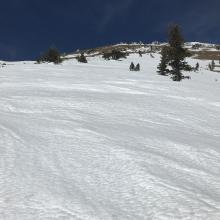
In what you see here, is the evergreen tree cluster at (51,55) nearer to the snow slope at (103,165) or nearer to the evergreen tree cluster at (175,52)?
the evergreen tree cluster at (175,52)

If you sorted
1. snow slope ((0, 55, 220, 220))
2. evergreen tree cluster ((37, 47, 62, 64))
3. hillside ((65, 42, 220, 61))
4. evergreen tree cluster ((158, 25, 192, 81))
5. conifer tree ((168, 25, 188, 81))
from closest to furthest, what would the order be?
snow slope ((0, 55, 220, 220)) < evergreen tree cluster ((158, 25, 192, 81)) < conifer tree ((168, 25, 188, 81)) < evergreen tree cluster ((37, 47, 62, 64)) < hillside ((65, 42, 220, 61))

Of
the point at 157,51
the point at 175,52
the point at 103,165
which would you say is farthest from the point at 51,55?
the point at 157,51

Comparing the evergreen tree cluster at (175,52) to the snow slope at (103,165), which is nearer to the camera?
the snow slope at (103,165)

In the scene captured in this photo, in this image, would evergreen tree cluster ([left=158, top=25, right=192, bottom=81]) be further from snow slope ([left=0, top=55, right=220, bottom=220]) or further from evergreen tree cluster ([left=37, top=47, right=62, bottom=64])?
snow slope ([left=0, top=55, right=220, bottom=220])

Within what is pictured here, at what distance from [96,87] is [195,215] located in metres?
14.0

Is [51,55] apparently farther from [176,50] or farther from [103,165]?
[103,165]

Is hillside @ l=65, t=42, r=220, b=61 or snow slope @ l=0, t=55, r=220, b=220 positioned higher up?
hillside @ l=65, t=42, r=220, b=61

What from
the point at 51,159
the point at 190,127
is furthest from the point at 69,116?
the point at 51,159

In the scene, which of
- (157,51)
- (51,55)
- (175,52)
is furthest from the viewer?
(157,51)

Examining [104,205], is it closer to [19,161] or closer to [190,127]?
[19,161]

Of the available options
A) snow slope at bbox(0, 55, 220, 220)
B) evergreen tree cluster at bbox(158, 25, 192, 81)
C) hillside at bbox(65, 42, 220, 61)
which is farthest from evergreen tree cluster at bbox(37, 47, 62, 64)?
hillside at bbox(65, 42, 220, 61)

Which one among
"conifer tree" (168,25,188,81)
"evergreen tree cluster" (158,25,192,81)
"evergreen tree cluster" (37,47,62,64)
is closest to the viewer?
"evergreen tree cluster" (158,25,192,81)

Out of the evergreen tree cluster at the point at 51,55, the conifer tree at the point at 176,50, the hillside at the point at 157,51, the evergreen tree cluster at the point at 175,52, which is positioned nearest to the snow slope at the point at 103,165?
the evergreen tree cluster at the point at 175,52

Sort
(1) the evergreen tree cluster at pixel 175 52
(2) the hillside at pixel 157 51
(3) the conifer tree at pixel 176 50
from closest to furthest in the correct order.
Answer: (1) the evergreen tree cluster at pixel 175 52 → (3) the conifer tree at pixel 176 50 → (2) the hillside at pixel 157 51
